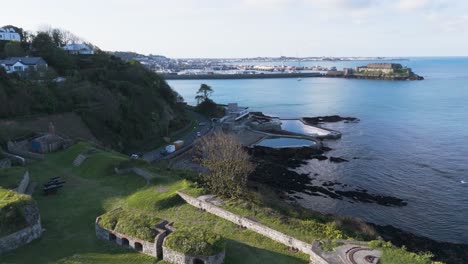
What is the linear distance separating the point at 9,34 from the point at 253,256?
72914mm

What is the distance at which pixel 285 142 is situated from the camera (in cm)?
5600

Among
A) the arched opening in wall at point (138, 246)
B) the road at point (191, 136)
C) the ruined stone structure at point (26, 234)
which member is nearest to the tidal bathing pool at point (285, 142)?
the road at point (191, 136)

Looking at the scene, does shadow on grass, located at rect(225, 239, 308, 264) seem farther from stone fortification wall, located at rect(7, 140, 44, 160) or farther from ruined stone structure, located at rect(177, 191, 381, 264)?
stone fortification wall, located at rect(7, 140, 44, 160)

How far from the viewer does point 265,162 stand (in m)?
45.3

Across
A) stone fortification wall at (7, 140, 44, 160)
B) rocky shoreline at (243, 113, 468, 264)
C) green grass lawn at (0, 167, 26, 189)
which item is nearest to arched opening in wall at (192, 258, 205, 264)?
green grass lawn at (0, 167, 26, 189)

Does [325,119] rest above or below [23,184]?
below

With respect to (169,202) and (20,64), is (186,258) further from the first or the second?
(20,64)

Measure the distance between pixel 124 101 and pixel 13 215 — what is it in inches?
1464

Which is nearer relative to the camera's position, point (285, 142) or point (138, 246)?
point (138, 246)

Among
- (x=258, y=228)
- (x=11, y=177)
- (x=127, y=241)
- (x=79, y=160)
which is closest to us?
(x=127, y=241)

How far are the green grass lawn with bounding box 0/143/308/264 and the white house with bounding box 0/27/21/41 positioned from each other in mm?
50315

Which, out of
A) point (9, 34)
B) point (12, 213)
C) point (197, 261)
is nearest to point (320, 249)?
point (197, 261)

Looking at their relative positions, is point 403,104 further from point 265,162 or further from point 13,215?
point 13,215

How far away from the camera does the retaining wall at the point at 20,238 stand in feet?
54.0
